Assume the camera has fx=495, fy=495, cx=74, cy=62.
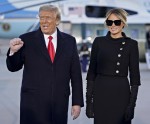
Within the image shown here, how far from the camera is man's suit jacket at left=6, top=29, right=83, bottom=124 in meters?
3.84

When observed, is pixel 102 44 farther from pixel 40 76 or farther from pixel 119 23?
pixel 40 76

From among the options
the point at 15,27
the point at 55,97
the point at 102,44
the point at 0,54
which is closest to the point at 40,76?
the point at 55,97

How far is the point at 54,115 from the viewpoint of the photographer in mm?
3924

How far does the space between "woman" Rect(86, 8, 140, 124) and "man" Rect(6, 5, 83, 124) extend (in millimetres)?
254

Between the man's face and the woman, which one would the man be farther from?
the woman

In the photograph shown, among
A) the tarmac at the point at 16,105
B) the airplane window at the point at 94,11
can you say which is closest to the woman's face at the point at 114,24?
the tarmac at the point at 16,105

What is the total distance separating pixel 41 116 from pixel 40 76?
322mm

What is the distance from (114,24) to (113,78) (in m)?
0.44

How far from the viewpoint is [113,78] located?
4047mm

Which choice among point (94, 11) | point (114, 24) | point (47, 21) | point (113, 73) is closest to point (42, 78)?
point (47, 21)

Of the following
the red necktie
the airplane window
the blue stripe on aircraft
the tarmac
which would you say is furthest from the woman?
the blue stripe on aircraft

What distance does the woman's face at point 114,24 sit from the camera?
13.0ft

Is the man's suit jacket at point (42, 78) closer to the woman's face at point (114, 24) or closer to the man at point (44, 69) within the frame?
the man at point (44, 69)

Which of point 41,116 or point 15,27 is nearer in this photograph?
point 41,116
